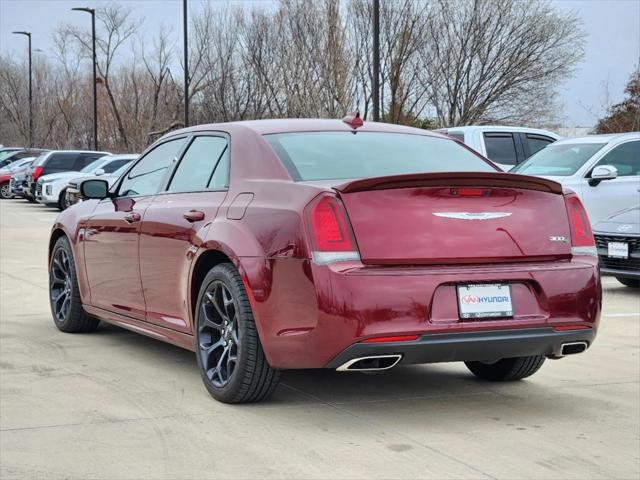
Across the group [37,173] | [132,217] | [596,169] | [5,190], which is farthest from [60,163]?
[132,217]

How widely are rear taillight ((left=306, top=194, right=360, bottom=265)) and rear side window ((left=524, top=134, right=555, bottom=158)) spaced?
12.6 meters

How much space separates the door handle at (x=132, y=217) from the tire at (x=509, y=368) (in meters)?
2.33

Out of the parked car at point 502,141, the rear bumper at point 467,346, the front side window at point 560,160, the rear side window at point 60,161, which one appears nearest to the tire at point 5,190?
the rear side window at point 60,161

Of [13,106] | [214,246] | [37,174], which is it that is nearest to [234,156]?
[214,246]

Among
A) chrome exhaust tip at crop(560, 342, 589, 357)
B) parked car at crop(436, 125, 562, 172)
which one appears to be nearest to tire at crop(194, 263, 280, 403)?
chrome exhaust tip at crop(560, 342, 589, 357)

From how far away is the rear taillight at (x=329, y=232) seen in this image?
4914mm

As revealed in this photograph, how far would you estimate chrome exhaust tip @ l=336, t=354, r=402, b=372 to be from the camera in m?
4.94

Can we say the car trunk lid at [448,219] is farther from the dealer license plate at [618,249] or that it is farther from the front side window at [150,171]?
the dealer license plate at [618,249]

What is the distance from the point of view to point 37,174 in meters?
31.7

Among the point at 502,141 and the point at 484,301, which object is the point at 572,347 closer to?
the point at 484,301

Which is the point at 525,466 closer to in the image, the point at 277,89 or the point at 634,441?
the point at 634,441

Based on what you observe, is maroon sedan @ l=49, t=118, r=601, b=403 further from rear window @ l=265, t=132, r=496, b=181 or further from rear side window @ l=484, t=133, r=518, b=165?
rear side window @ l=484, t=133, r=518, b=165

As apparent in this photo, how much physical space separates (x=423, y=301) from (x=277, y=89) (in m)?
45.9

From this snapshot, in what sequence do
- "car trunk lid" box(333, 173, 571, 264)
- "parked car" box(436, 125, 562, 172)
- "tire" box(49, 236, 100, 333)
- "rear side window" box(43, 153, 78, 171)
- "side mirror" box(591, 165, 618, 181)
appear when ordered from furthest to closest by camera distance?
"rear side window" box(43, 153, 78, 171) < "parked car" box(436, 125, 562, 172) < "side mirror" box(591, 165, 618, 181) < "tire" box(49, 236, 100, 333) < "car trunk lid" box(333, 173, 571, 264)
